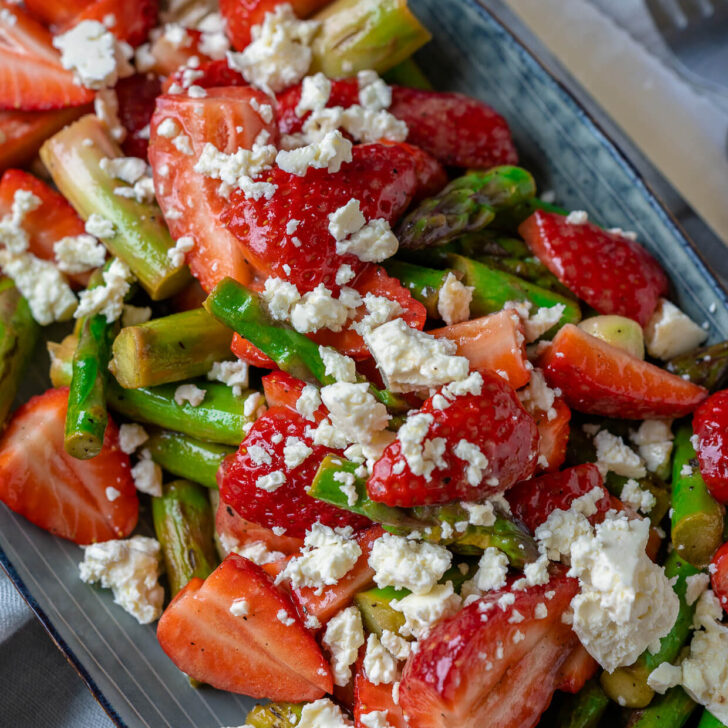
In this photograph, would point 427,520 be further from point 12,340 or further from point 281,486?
point 12,340

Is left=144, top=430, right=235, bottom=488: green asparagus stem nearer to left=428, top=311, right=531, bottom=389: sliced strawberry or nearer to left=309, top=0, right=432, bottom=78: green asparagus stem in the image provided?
left=428, top=311, right=531, bottom=389: sliced strawberry

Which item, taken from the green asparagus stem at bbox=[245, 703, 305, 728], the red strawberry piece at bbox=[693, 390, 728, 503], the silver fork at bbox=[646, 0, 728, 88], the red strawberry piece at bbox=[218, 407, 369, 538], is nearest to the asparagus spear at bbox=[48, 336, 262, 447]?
the red strawberry piece at bbox=[218, 407, 369, 538]

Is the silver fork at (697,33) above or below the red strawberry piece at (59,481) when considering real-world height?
below

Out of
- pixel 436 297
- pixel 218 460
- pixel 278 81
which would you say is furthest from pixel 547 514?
pixel 278 81

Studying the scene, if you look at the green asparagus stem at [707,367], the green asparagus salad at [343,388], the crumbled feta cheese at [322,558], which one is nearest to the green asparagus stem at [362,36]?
the green asparagus salad at [343,388]

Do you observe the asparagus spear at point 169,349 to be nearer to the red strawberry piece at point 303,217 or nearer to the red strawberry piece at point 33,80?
the red strawberry piece at point 303,217
